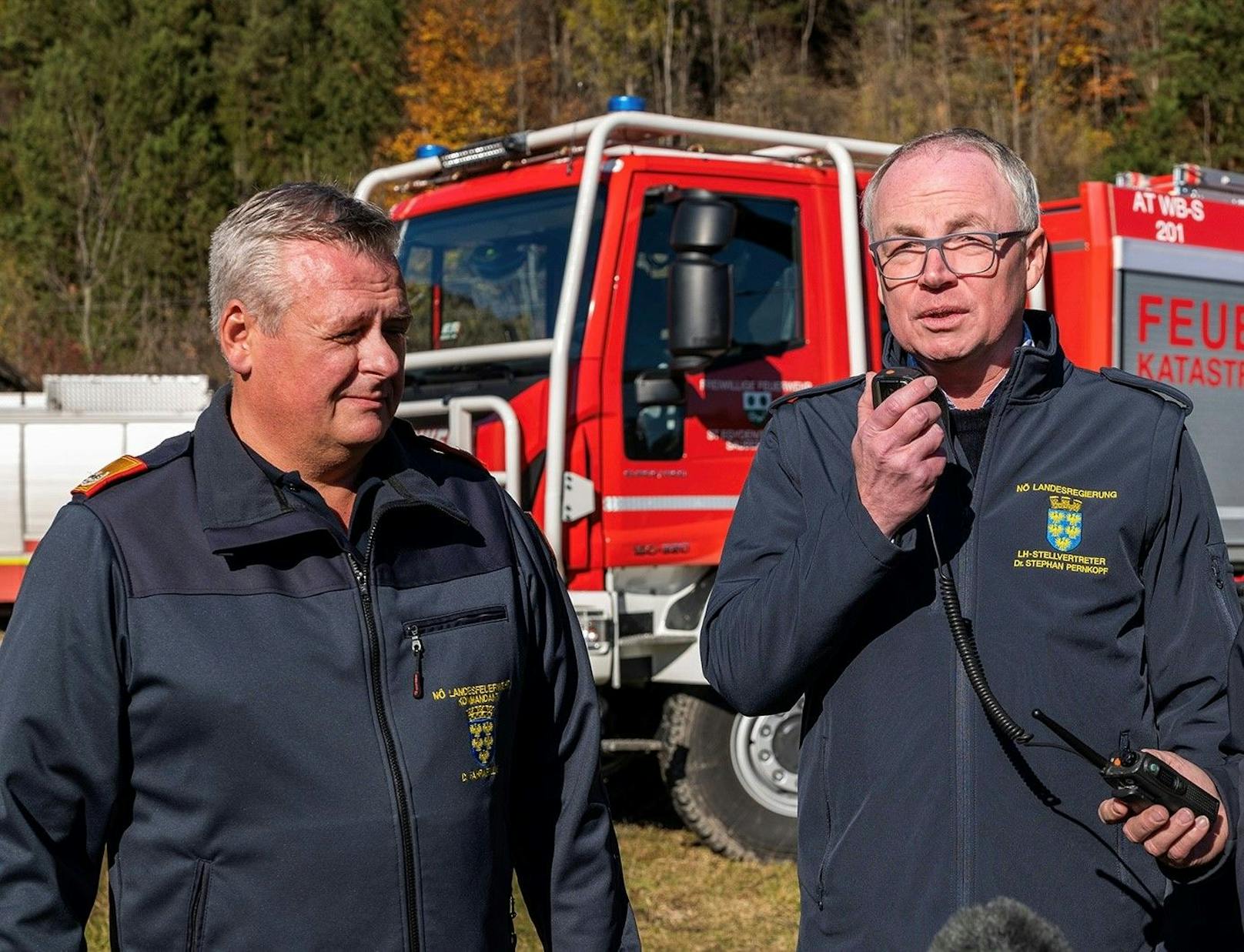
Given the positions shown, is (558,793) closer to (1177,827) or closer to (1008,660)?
(1008,660)

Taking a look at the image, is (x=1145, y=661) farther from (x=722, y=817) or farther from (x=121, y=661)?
(x=722, y=817)

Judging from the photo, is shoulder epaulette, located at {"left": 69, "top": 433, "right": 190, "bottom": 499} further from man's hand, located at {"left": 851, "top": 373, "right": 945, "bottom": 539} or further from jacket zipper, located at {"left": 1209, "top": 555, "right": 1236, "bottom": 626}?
jacket zipper, located at {"left": 1209, "top": 555, "right": 1236, "bottom": 626}

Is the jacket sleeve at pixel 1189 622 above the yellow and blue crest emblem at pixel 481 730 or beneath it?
above

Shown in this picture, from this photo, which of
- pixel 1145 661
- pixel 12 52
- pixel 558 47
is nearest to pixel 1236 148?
pixel 558 47

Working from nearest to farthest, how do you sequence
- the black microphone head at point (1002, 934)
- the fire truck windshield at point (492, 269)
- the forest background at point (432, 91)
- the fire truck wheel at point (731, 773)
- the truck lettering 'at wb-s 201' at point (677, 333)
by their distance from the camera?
the black microphone head at point (1002, 934)
the truck lettering 'at wb-s 201' at point (677, 333)
the fire truck windshield at point (492, 269)
the fire truck wheel at point (731, 773)
the forest background at point (432, 91)

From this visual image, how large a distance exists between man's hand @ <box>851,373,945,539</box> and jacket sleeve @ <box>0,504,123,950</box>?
3.23ft

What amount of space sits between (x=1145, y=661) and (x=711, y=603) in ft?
2.02

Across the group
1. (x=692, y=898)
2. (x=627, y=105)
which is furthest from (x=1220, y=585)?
(x=627, y=105)

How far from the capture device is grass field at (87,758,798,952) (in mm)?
5406

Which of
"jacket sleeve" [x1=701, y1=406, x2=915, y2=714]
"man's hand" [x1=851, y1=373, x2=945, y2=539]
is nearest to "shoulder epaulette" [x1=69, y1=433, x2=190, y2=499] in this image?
"jacket sleeve" [x1=701, y1=406, x2=915, y2=714]

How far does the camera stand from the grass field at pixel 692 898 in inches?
213

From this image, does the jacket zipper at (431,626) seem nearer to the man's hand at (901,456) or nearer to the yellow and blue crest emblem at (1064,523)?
the man's hand at (901,456)

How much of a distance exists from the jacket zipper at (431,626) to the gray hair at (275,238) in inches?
17.7

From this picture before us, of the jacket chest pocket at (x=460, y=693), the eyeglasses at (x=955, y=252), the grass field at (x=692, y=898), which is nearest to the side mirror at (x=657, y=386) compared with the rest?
the grass field at (x=692, y=898)
